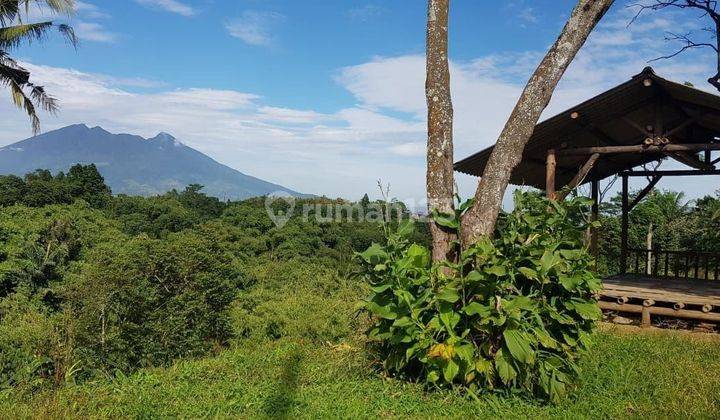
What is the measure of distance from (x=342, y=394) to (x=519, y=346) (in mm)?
1419

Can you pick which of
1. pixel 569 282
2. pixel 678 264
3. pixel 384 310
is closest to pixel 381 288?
pixel 384 310

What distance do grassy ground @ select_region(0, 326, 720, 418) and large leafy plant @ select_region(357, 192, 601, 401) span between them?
0.69ft

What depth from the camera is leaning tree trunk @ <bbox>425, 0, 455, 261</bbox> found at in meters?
4.78

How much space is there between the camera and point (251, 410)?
12.7 feet

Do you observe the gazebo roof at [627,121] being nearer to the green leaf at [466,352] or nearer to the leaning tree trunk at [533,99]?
the leaning tree trunk at [533,99]

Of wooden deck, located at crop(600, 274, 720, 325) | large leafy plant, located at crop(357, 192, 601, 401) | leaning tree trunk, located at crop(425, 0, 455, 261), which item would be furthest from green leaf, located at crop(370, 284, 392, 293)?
wooden deck, located at crop(600, 274, 720, 325)

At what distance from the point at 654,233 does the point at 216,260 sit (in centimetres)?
1438

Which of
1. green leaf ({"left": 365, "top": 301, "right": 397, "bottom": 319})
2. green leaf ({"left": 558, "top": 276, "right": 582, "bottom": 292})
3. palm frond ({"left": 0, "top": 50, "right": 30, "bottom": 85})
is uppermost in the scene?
palm frond ({"left": 0, "top": 50, "right": 30, "bottom": 85})

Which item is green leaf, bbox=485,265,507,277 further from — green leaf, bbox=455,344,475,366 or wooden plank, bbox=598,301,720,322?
wooden plank, bbox=598,301,720,322

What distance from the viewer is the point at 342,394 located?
13.5 ft

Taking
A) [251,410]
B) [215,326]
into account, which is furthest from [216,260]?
[251,410]

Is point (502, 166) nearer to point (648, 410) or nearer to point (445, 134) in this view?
point (445, 134)

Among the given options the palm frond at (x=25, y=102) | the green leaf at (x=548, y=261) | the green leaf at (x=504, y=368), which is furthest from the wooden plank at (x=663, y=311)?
the palm frond at (x=25, y=102)

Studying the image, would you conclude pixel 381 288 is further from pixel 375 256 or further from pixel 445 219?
pixel 445 219
